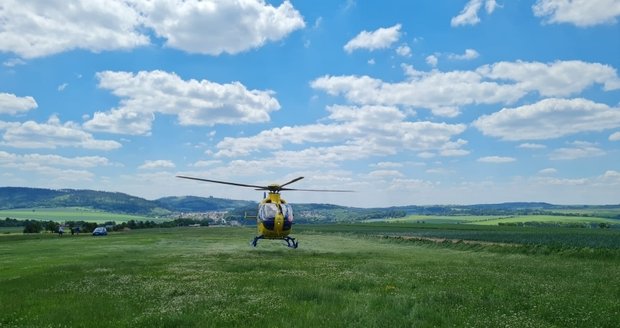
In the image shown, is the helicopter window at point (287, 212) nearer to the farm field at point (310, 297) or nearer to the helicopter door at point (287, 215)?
the helicopter door at point (287, 215)

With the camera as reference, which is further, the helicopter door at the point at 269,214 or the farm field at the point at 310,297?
the helicopter door at the point at 269,214

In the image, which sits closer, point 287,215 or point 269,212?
point 269,212

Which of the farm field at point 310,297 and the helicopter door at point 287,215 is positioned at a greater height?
the helicopter door at point 287,215

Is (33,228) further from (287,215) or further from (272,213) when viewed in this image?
(287,215)

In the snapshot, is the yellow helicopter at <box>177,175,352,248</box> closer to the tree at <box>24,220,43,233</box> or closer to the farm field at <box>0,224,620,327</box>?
the farm field at <box>0,224,620,327</box>

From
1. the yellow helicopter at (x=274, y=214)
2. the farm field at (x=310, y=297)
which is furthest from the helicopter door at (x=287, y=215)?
the farm field at (x=310, y=297)

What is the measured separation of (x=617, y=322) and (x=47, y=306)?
1857 centimetres

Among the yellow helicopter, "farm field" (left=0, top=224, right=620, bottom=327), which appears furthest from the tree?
"farm field" (left=0, top=224, right=620, bottom=327)

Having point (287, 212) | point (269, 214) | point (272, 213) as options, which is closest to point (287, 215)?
point (287, 212)

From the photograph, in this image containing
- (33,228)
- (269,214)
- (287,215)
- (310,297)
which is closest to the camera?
(310,297)

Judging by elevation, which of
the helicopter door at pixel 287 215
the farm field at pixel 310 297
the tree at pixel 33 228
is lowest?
the tree at pixel 33 228

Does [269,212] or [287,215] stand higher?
[269,212]

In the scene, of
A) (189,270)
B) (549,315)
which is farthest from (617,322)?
(189,270)

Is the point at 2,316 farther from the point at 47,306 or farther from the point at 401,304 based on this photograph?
the point at 401,304
